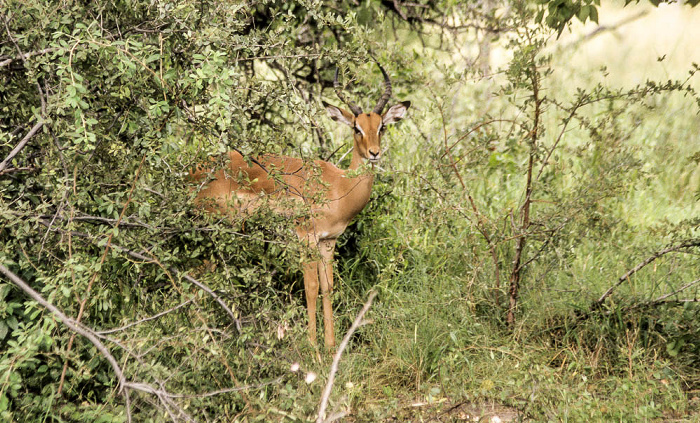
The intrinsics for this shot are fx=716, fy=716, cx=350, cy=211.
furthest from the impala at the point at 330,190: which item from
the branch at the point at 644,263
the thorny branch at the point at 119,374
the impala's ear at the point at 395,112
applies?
the thorny branch at the point at 119,374

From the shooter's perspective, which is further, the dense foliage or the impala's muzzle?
the impala's muzzle

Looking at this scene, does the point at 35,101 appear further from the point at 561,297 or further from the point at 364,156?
the point at 561,297

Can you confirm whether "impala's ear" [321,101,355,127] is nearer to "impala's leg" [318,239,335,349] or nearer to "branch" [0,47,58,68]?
"impala's leg" [318,239,335,349]

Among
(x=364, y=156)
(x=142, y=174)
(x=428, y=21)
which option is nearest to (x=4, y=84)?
(x=142, y=174)

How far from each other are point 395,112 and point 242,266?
1.46 metres

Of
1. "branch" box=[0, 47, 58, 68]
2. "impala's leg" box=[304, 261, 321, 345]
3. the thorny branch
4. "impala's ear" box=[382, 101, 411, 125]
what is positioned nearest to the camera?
the thorny branch

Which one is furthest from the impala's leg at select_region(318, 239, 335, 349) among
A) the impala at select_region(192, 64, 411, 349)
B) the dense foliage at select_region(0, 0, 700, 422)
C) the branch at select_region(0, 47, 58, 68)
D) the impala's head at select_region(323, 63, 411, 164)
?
the branch at select_region(0, 47, 58, 68)

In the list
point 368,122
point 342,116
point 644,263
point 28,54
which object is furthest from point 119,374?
point 644,263

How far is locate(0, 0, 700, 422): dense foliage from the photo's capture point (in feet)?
9.11

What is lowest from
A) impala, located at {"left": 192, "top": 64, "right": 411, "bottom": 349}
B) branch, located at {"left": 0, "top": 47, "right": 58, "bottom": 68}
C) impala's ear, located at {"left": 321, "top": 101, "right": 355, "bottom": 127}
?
impala, located at {"left": 192, "top": 64, "right": 411, "bottom": 349}

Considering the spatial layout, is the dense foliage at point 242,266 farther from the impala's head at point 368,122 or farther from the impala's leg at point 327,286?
the impala's head at point 368,122

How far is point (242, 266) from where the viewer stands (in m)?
3.75

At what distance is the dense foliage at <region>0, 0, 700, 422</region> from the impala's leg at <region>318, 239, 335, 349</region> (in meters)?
0.11

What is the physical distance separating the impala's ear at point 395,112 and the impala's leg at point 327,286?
83 centimetres
